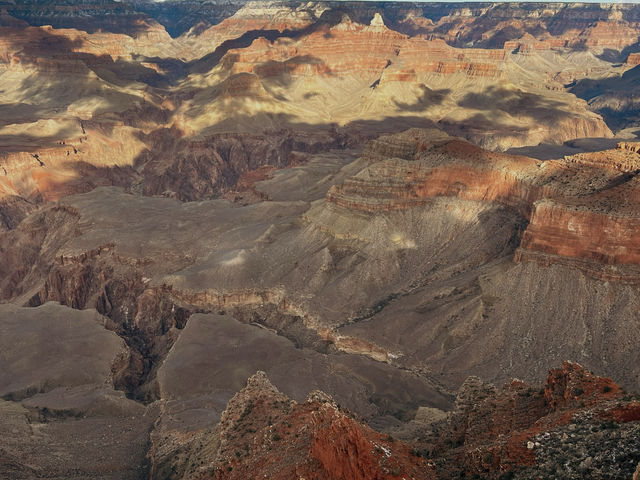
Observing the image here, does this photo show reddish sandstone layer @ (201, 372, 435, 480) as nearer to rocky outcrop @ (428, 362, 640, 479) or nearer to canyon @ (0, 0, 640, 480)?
canyon @ (0, 0, 640, 480)

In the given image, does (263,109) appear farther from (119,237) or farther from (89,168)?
(119,237)

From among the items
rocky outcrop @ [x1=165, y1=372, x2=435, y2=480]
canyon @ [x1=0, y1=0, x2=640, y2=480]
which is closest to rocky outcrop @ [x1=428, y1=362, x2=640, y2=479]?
canyon @ [x1=0, y1=0, x2=640, y2=480]

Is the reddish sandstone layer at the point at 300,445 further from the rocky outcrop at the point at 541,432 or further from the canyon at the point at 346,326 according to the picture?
the rocky outcrop at the point at 541,432

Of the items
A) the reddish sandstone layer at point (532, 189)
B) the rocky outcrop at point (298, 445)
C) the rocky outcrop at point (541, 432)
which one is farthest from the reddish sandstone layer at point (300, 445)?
the reddish sandstone layer at point (532, 189)

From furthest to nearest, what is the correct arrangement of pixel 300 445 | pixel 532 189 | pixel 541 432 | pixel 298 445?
pixel 532 189
pixel 298 445
pixel 300 445
pixel 541 432

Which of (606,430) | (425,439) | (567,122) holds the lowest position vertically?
(567,122)

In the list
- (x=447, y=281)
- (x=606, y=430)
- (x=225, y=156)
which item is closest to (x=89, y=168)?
(x=225, y=156)

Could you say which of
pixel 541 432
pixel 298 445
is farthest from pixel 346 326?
pixel 541 432

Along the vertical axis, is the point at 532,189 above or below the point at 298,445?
below

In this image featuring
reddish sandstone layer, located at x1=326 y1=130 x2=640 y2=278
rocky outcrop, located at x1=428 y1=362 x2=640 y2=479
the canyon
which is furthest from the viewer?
reddish sandstone layer, located at x1=326 y1=130 x2=640 y2=278

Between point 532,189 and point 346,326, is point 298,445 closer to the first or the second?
point 346,326

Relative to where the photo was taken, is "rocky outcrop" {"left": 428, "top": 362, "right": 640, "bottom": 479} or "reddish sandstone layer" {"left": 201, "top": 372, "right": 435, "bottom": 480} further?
"reddish sandstone layer" {"left": 201, "top": 372, "right": 435, "bottom": 480}
